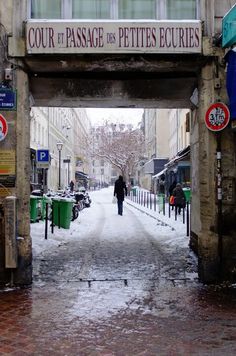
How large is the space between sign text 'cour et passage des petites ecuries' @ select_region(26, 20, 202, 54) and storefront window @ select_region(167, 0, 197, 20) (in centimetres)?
59

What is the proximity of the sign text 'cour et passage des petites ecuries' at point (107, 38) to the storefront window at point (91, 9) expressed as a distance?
445 mm

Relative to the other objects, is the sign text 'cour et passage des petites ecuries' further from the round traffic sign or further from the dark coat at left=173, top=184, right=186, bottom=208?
the dark coat at left=173, top=184, right=186, bottom=208

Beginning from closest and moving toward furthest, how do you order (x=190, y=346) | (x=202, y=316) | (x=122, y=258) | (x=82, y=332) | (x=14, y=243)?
(x=190, y=346)
(x=82, y=332)
(x=202, y=316)
(x=14, y=243)
(x=122, y=258)

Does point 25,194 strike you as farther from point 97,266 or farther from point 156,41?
point 156,41

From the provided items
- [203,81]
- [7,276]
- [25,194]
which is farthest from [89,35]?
[7,276]

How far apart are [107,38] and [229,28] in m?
1.99

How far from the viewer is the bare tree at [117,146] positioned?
5416 cm

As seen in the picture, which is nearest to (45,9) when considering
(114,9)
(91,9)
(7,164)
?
(91,9)

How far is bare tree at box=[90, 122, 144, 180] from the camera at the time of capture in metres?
54.2

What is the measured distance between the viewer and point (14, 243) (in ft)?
26.7

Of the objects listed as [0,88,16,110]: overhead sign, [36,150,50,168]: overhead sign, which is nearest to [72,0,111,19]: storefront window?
[0,88,16,110]: overhead sign

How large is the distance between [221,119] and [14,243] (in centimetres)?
400

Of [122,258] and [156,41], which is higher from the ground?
[156,41]

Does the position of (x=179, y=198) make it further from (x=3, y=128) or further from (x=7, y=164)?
(x=3, y=128)
